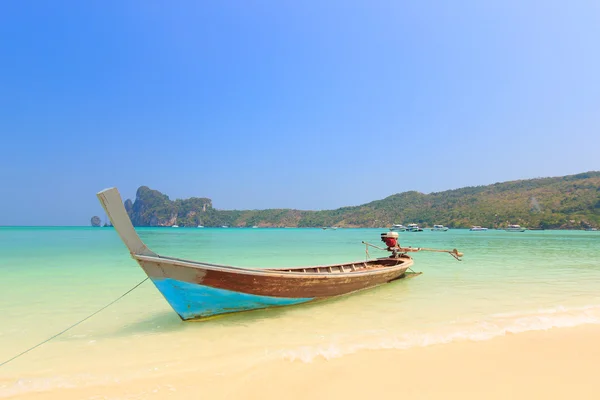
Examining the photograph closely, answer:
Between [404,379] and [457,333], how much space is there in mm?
2363

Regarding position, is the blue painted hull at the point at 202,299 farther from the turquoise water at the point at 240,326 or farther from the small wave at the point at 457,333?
the small wave at the point at 457,333

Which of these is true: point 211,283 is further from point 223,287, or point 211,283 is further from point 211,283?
point 223,287

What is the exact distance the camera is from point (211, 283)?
6031mm

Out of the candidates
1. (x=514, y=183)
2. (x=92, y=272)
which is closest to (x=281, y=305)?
(x=92, y=272)

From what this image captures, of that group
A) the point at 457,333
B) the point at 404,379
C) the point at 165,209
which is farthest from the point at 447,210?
the point at 165,209

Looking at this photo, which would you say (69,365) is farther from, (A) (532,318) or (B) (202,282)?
(A) (532,318)

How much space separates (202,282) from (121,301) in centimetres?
467

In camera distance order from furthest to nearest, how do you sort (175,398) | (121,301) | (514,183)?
(514,183)
(121,301)
(175,398)

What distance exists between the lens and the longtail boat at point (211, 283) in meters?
5.42

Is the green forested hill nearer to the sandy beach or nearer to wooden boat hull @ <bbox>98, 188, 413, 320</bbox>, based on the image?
wooden boat hull @ <bbox>98, 188, 413, 320</bbox>

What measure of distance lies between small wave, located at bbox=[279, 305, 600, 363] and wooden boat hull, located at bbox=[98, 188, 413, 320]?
5.41ft

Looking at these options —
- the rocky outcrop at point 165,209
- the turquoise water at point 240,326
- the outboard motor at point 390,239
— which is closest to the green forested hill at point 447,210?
the rocky outcrop at point 165,209

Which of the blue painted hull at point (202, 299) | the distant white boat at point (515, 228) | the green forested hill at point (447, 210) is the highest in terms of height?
the green forested hill at point (447, 210)

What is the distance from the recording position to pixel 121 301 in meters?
9.13
